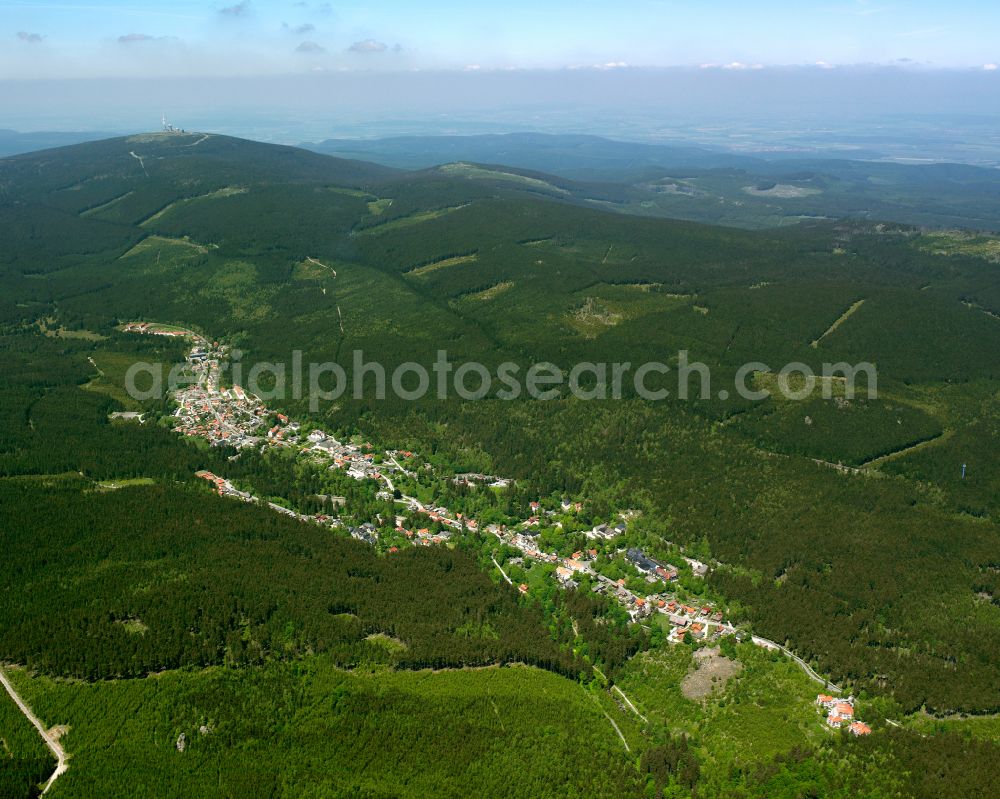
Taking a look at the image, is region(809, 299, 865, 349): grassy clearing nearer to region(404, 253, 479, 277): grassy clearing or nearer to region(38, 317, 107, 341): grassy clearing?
region(404, 253, 479, 277): grassy clearing

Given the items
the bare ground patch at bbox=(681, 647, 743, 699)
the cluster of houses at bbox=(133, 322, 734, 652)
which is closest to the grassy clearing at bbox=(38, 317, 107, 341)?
the cluster of houses at bbox=(133, 322, 734, 652)

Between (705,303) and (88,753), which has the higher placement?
(705,303)

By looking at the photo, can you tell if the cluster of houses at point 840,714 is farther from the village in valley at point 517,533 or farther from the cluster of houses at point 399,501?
the cluster of houses at point 399,501

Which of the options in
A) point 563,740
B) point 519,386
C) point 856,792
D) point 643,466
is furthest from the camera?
point 519,386

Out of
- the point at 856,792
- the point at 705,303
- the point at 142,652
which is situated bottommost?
the point at 856,792

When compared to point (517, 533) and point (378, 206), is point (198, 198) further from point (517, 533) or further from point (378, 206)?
point (517, 533)

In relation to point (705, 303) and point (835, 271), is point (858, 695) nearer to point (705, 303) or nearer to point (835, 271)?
point (705, 303)

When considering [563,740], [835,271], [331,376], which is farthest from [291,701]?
[835,271]
